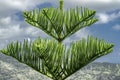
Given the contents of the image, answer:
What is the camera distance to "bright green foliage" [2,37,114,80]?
11789mm

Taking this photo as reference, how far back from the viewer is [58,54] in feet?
39.9

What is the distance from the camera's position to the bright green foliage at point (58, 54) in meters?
11.8

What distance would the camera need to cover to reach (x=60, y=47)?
39.8 feet

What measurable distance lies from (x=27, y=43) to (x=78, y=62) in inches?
76.3

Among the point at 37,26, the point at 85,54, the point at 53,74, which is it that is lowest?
the point at 53,74

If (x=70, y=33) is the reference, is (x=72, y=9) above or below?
above

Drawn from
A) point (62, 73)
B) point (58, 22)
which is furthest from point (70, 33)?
point (62, 73)

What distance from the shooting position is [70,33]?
13203 millimetres

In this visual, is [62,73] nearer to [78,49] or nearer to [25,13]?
[78,49]

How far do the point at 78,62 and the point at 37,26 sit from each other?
7.43 ft

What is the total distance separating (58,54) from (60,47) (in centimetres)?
25

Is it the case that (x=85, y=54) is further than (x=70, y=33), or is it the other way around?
(x=70, y=33)

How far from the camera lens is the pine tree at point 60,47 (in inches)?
469

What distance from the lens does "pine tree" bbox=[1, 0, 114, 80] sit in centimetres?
1191
